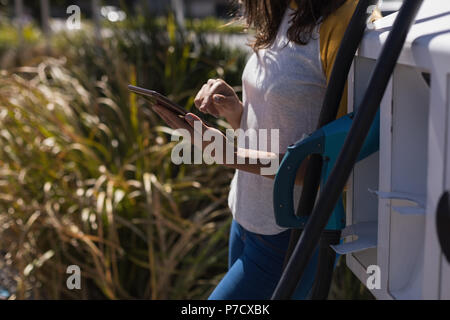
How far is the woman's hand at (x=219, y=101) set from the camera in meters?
1.61

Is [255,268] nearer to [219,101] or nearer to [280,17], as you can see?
[219,101]

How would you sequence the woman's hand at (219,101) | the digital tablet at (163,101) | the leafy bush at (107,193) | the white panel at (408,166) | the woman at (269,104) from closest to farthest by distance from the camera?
the white panel at (408,166)
the digital tablet at (163,101)
the woman at (269,104)
the woman's hand at (219,101)
the leafy bush at (107,193)

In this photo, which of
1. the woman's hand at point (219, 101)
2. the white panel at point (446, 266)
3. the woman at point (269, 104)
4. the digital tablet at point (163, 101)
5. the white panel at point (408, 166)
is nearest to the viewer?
the white panel at point (446, 266)

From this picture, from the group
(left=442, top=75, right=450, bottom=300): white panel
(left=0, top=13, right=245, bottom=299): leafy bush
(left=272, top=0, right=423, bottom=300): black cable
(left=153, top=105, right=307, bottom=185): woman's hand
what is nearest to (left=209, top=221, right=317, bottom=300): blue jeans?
(left=153, top=105, right=307, bottom=185): woman's hand

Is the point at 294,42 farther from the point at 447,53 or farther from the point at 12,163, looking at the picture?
the point at 12,163

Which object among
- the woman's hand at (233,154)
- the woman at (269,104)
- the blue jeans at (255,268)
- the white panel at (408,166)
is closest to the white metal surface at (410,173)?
the white panel at (408,166)

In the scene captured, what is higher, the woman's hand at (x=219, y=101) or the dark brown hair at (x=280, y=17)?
the dark brown hair at (x=280, y=17)

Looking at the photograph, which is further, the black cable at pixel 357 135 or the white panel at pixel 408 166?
the white panel at pixel 408 166

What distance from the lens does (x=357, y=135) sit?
0.97 metres

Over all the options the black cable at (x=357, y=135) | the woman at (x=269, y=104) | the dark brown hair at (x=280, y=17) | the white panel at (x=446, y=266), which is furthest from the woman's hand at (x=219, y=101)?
the white panel at (x=446, y=266)

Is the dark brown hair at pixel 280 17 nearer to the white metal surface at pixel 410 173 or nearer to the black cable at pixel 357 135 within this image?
the white metal surface at pixel 410 173

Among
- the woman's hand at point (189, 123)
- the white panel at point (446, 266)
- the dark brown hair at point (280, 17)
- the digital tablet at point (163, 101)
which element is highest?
the dark brown hair at point (280, 17)

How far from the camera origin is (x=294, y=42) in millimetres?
1491

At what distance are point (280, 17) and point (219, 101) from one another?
0.30 m
